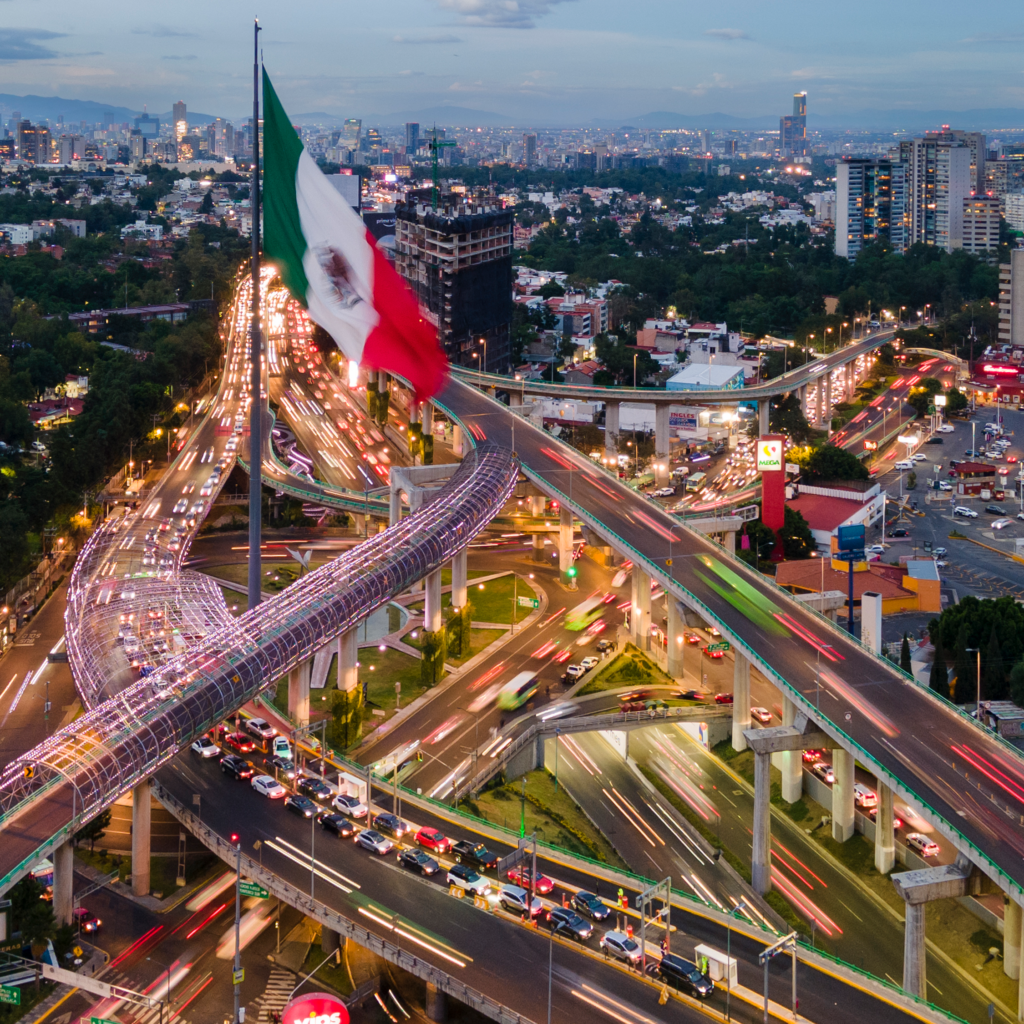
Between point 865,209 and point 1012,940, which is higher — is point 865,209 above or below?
above

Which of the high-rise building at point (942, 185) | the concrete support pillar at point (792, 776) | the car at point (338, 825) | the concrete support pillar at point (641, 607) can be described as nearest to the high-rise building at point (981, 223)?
the high-rise building at point (942, 185)

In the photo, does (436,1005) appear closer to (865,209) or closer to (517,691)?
(517,691)

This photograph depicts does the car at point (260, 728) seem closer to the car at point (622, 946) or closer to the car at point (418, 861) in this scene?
the car at point (418, 861)

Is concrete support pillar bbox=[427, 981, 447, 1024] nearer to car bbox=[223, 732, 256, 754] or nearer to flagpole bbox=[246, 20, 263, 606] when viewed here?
car bbox=[223, 732, 256, 754]

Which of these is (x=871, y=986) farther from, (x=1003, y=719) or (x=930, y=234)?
(x=930, y=234)

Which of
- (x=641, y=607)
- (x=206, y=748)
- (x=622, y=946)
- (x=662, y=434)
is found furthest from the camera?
(x=662, y=434)

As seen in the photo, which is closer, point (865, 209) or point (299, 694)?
point (299, 694)

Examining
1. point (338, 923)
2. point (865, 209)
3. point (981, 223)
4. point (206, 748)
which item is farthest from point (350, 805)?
point (865, 209)

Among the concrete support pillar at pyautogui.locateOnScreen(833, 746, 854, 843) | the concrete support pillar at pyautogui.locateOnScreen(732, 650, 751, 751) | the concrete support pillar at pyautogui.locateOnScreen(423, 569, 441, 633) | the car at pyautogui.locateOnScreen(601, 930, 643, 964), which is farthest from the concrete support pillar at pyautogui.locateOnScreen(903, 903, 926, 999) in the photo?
the concrete support pillar at pyautogui.locateOnScreen(423, 569, 441, 633)
